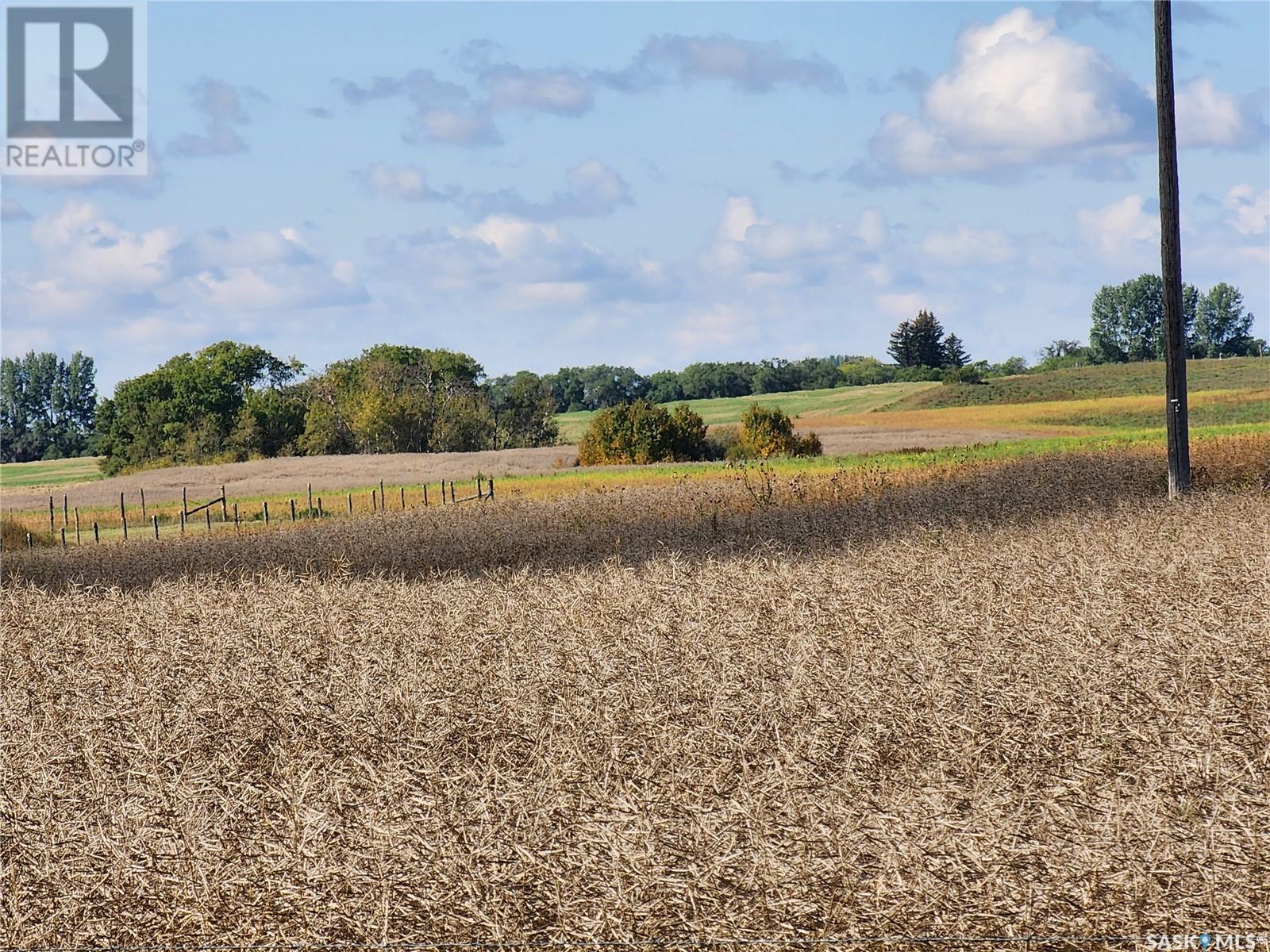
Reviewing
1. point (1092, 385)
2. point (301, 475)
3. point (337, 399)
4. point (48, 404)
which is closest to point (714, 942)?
point (301, 475)

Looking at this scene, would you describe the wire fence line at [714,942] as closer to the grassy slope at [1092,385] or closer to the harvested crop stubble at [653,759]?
the harvested crop stubble at [653,759]

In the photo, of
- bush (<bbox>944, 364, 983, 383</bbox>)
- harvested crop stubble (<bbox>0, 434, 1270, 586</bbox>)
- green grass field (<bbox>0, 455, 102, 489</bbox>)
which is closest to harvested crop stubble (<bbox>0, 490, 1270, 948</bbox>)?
harvested crop stubble (<bbox>0, 434, 1270, 586</bbox>)

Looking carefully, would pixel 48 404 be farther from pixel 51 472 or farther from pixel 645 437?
pixel 645 437

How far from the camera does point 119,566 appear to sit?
13531mm

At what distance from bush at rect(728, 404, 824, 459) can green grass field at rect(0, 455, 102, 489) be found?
1709 inches

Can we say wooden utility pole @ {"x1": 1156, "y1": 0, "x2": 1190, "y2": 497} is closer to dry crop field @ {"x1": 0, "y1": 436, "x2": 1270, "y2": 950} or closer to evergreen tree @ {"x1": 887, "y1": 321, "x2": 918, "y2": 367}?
dry crop field @ {"x1": 0, "y1": 436, "x2": 1270, "y2": 950}

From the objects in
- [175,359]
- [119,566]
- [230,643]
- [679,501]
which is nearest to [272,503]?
[679,501]

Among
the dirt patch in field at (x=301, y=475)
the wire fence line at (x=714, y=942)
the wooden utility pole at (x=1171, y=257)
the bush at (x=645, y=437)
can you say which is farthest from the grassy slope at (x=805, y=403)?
the wire fence line at (x=714, y=942)

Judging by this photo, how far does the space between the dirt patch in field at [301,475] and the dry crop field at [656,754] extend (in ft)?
127

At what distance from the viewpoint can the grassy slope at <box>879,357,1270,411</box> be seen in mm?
83812

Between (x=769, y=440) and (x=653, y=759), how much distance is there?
145ft

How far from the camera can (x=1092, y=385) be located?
8931 cm

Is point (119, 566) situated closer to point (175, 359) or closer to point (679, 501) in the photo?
point (679, 501)

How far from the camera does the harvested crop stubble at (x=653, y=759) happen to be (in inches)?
119
